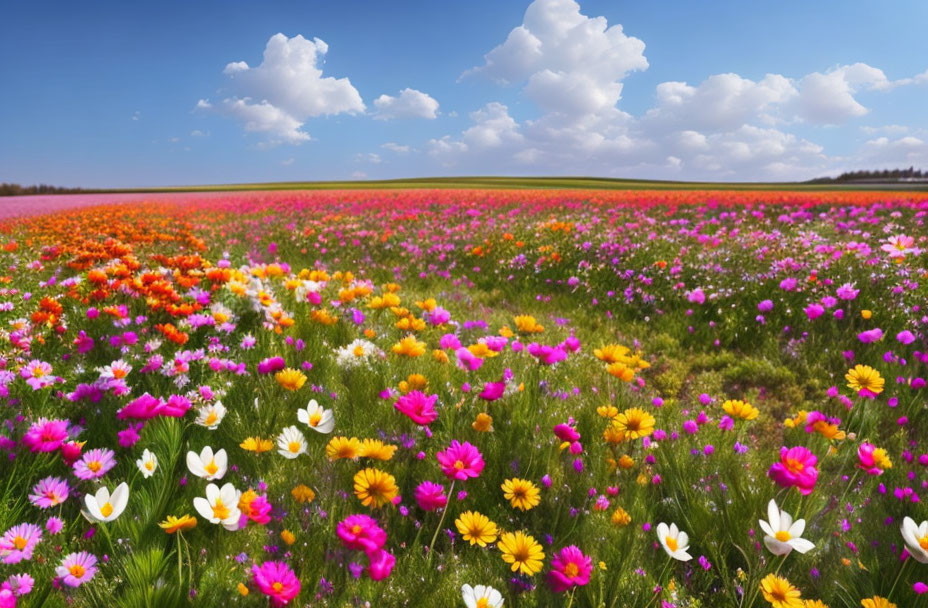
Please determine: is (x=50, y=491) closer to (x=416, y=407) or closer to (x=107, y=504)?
(x=107, y=504)

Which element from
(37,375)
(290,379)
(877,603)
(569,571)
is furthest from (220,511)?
(877,603)

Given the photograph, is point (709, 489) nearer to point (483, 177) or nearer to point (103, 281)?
point (103, 281)

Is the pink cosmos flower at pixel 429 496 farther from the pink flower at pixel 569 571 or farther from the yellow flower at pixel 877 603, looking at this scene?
the yellow flower at pixel 877 603

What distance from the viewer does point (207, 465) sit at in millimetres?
1776

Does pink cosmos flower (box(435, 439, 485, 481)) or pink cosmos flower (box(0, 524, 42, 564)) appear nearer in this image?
pink cosmos flower (box(0, 524, 42, 564))

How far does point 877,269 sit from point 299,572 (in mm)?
6684

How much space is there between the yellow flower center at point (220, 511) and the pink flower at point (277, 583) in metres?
0.34

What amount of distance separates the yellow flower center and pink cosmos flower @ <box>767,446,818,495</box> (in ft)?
5.65

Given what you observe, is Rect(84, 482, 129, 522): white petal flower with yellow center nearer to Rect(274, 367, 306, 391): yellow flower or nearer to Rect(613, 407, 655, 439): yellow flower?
Rect(274, 367, 306, 391): yellow flower

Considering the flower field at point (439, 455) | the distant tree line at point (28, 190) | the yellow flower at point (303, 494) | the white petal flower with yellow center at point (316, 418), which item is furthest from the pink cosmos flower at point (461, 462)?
the distant tree line at point (28, 190)

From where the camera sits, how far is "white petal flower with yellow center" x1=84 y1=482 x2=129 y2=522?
1474mm

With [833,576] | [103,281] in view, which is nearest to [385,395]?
[833,576]

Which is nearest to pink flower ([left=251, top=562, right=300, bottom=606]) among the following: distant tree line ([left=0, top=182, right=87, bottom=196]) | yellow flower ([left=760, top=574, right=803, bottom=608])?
yellow flower ([left=760, top=574, right=803, bottom=608])

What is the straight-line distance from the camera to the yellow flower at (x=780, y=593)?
1431 mm
